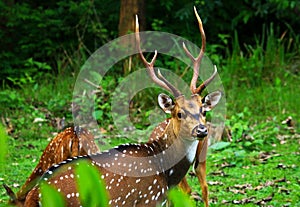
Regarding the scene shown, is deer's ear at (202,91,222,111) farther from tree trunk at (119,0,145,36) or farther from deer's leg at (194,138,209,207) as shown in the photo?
tree trunk at (119,0,145,36)

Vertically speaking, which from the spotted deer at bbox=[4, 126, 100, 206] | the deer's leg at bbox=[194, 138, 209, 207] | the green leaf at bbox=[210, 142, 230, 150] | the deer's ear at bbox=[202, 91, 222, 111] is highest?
the deer's ear at bbox=[202, 91, 222, 111]

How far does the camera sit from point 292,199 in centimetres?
628

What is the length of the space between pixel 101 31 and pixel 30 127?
135 inches

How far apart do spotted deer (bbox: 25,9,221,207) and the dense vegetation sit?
1.55m

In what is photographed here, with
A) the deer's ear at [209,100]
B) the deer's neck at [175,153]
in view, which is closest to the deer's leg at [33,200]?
the deer's neck at [175,153]

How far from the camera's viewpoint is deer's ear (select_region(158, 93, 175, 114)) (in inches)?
199

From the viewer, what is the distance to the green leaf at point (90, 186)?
81 cm

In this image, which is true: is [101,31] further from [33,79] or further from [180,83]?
[180,83]

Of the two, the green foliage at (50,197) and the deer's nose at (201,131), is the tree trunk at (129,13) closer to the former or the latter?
the deer's nose at (201,131)

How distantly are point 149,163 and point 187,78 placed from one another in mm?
6275

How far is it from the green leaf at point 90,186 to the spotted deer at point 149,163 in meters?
2.86

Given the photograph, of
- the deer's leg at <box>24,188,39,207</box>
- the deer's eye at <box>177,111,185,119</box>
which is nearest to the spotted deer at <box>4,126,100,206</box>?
the deer's eye at <box>177,111,185,119</box>

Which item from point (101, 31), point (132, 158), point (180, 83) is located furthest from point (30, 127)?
point (132, 158)

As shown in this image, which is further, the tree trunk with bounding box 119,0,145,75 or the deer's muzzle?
the tree trunk with bounding box 119,0,145,75
